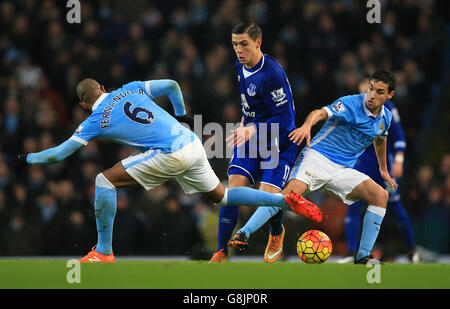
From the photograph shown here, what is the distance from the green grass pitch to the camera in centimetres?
525

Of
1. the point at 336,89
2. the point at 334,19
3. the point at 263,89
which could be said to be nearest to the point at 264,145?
the point at 263,89

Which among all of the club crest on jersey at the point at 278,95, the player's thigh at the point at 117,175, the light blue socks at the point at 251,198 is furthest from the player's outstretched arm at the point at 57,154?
the club crest on jersey at the point at 278,95

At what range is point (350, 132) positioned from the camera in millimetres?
6641

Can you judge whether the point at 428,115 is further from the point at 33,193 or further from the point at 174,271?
the point at 174,271

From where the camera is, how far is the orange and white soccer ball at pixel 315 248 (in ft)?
21.0

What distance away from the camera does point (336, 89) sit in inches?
372

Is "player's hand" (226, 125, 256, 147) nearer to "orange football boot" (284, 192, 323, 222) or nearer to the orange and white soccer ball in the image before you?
"orange football boot" (284, 192, 323, 222)

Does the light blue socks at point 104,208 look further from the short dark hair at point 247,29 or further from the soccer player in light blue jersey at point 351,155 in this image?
the short dark hair at point 247,29

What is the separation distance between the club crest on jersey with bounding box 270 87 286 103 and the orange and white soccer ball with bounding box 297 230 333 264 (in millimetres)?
1232

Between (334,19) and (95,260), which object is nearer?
(95,260)

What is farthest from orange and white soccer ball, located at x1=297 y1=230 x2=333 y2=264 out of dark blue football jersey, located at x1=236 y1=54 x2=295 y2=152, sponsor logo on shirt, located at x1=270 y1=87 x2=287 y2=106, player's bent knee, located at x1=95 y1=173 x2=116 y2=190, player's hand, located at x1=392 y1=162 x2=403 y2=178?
player's hand, located at x1=392 y1=162 x2=403 y2=178

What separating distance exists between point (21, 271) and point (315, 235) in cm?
256

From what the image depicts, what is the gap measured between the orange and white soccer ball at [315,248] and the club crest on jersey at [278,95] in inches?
48.5

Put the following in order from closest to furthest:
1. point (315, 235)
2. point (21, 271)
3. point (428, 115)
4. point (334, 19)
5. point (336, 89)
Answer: point (21, 271), point (315, 235), point (336, 89), point (334, 19), point (428, 115)
